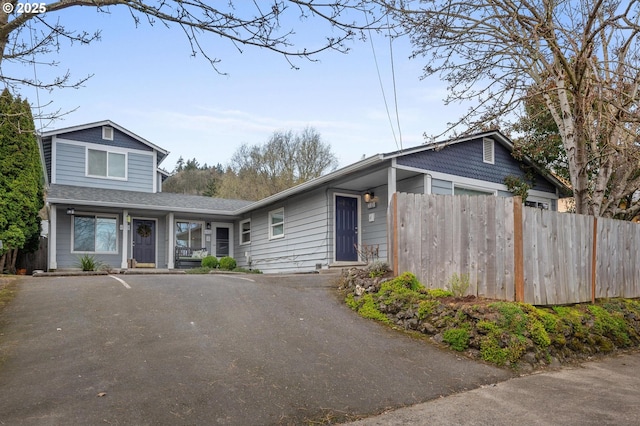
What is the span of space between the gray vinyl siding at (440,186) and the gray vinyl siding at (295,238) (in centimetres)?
328

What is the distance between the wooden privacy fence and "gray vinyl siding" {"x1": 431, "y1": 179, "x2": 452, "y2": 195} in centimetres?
460

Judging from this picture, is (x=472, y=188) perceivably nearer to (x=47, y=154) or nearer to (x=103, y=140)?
(x=103, y=140)

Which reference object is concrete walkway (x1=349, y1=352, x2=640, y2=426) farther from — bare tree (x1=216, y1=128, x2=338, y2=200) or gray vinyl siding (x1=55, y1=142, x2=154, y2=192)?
bare tree (x1=216, y1=128, x2=338, y2=200)

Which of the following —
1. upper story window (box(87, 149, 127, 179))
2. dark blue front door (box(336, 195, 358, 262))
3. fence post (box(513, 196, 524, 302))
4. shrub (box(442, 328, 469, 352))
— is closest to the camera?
shrub (box(442, 328, 469, 352))

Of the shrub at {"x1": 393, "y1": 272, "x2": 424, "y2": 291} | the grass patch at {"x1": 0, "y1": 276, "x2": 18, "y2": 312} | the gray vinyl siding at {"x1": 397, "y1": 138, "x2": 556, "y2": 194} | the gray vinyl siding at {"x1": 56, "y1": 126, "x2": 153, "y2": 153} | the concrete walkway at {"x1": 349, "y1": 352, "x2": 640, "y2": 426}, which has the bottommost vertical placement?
the concrete walkway at {"x1": 349, "y1": 352, "x2": 640, "y2": 426}

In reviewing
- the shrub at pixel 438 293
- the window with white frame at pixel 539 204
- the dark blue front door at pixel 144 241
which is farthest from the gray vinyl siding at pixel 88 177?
the shrub at pixel 438 293

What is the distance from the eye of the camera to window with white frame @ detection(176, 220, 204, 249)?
19.1 metres

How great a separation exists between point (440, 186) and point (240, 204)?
35.2 feet

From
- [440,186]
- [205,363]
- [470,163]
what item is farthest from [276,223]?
[205,363]

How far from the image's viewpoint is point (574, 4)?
9.82 m

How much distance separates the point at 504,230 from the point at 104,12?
5.89 m

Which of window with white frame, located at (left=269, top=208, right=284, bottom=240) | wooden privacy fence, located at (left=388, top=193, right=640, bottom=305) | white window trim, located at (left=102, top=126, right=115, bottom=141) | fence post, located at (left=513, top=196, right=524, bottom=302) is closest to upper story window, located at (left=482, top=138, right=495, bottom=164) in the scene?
wooden privacy fence, located at (left=388, top=193, right=640, bottom=305)

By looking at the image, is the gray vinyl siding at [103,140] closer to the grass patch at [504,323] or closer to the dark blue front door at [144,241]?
the dark blue front door at [144,241]

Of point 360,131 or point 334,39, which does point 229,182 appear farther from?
point 334,39
